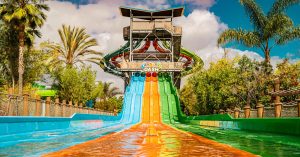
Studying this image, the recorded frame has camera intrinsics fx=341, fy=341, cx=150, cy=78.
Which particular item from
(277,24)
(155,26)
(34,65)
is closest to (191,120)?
(277,24)

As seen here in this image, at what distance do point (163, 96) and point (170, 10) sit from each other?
686 inches

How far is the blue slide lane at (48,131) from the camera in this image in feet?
24.7

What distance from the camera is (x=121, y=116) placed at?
105 ft

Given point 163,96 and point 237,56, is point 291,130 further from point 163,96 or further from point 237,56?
point 237,56

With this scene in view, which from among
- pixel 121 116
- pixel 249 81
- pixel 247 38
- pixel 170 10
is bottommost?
pixel 121 116

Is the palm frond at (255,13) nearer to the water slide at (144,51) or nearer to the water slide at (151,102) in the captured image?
the water slide at (151,102)

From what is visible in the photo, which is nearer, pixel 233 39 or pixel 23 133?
pixel 23 133

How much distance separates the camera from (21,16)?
30172mm

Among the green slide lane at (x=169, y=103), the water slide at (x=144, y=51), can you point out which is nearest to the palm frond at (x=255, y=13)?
the green slide lane at (x=169, y=103)

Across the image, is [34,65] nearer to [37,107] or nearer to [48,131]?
[37,107]

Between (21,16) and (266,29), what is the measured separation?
2090 centimetres

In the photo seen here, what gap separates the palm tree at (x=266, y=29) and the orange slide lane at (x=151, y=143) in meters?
Answer: 9.89

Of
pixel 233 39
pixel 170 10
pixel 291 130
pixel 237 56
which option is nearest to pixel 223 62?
pixel 237 56

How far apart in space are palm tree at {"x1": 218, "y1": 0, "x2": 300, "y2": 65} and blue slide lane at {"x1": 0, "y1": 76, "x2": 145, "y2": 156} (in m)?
11.5
